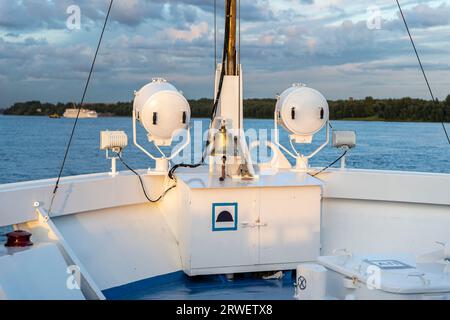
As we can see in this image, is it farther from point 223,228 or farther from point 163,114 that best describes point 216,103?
point 223,228

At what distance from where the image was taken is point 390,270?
12.2 ft

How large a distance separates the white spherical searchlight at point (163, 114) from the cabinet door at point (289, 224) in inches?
42.0

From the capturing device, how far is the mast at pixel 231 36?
21.0 ft

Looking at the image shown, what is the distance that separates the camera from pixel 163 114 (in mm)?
6113

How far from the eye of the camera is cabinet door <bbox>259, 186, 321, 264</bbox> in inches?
223

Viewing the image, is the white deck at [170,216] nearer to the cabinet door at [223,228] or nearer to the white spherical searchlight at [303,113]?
the cabinet door at [223,228]

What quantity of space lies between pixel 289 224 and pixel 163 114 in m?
1.59

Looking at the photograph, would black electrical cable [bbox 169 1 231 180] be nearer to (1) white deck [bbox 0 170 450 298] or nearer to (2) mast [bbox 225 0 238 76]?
(2) mast [bbox 225 0 238 76]

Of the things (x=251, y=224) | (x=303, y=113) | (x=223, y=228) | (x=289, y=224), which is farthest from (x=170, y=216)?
(x=303, y=113)

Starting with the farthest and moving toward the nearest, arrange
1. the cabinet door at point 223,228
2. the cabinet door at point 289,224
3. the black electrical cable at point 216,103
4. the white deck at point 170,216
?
the black electrical cable at point 216,103 < the cabinet door at point 289,224 < the cabinet door at point 223,228 < the white deck at point 170,216

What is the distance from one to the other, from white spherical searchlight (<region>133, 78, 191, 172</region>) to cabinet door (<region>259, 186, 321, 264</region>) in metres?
1.07

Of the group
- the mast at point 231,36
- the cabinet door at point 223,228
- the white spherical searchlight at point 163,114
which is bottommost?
the cabinet door at point 223,228

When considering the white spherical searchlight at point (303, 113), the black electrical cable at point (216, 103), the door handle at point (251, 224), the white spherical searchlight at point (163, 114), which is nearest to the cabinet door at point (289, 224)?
the door handle at point (251, 224)
